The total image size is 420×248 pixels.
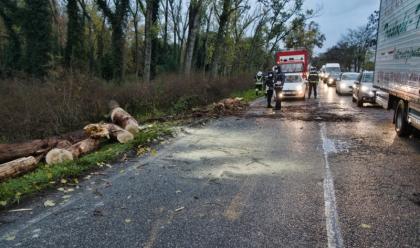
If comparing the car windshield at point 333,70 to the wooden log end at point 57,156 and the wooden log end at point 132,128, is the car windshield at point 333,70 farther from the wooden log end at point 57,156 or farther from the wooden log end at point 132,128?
the wooden log end at point 57,156

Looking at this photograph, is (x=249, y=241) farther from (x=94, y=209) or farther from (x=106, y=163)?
(x=106, y=163)

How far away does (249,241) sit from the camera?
400cm

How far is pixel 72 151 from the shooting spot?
26.0 feet

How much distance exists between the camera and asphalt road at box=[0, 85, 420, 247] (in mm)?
4090

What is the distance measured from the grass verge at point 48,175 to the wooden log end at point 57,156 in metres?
0.17

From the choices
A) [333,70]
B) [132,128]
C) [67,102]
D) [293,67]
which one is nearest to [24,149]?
[132,128]

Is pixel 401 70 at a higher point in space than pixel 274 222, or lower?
higher

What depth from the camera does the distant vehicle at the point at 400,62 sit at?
843cm

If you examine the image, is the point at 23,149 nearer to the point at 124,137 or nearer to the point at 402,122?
the point at 124,137

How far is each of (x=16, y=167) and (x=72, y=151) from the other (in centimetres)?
138

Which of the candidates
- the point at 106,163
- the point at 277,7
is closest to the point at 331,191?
the point at 106,163

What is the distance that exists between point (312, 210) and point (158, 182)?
102 inches

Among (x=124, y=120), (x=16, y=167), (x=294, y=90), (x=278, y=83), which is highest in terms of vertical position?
(x=278, y=83)

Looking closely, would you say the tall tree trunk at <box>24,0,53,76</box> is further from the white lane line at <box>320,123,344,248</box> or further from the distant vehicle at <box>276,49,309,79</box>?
the white lane line at <box>320,123,344,248</box>
